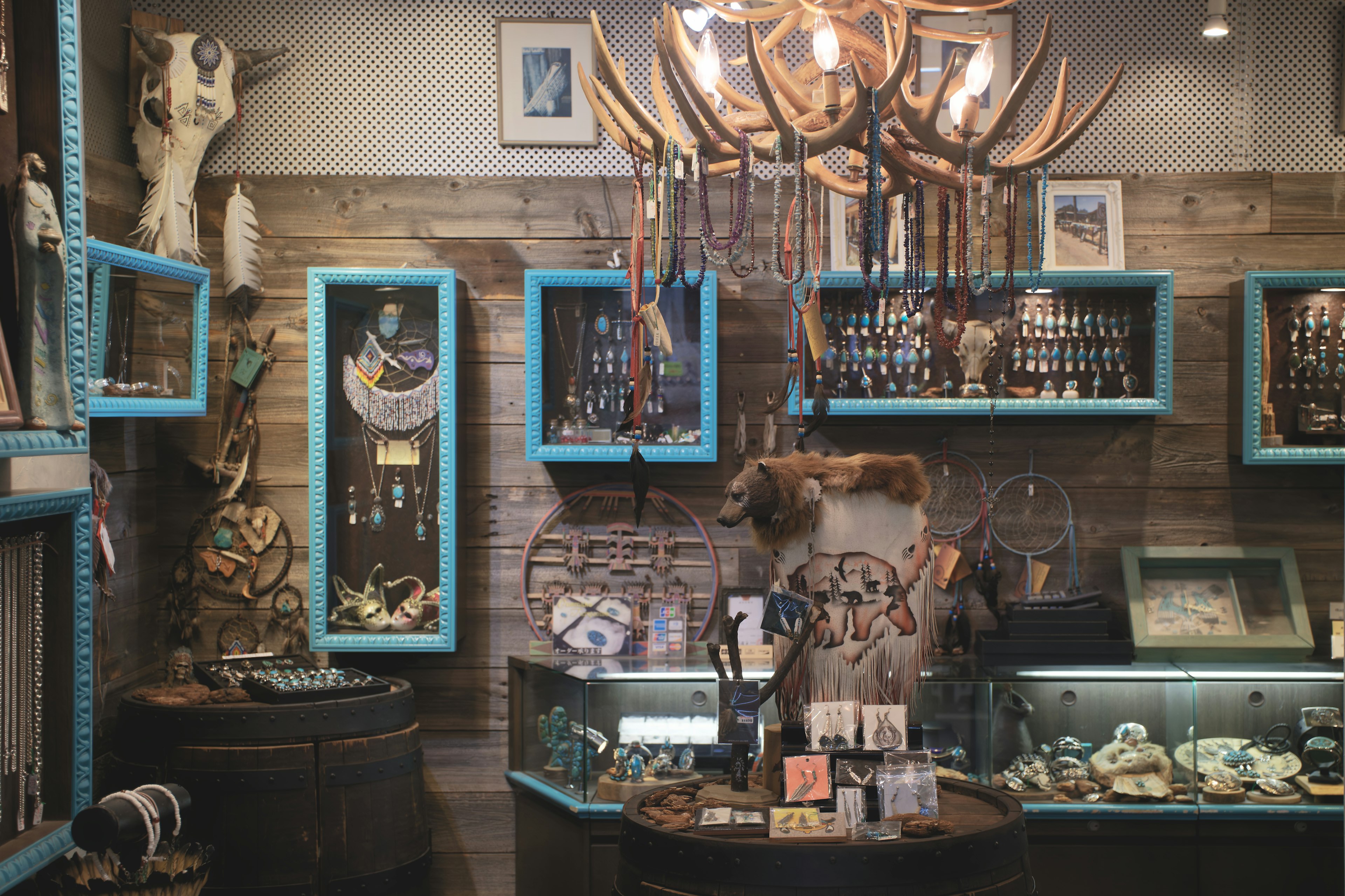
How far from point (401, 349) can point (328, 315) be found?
0.82 feet

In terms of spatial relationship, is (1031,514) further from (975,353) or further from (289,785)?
(289,785)

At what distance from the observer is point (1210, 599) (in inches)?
138

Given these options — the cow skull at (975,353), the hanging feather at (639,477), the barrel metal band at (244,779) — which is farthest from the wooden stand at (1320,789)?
the barrel metal band at (244,779)

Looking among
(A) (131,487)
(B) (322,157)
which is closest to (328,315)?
(B) (322,157)

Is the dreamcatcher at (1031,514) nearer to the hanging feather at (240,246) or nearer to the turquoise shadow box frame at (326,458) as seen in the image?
the turquoise shadow box frame at (326,458)

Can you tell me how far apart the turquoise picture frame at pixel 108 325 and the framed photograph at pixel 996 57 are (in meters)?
2.38

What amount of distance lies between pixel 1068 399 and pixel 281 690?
8.30 feet

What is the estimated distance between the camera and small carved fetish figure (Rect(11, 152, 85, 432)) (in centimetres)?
174

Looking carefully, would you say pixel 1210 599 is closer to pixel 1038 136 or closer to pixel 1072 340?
pixel 1072 340

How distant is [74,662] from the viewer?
1885 millimetres

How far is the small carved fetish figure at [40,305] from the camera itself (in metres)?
1.74

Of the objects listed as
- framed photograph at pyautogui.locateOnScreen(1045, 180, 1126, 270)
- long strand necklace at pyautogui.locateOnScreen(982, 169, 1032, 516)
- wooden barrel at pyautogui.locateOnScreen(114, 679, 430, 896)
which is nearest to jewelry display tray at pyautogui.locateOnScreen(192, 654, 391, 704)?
wooden barrel at pyautogui.locateOnScreen(114, 679, 430, 896)

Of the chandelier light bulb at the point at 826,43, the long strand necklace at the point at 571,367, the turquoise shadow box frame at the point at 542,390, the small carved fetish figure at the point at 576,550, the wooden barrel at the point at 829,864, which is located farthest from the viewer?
the small carved fetish figure at the point at 576,550

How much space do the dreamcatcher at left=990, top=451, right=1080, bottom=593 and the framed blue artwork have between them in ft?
1.90
